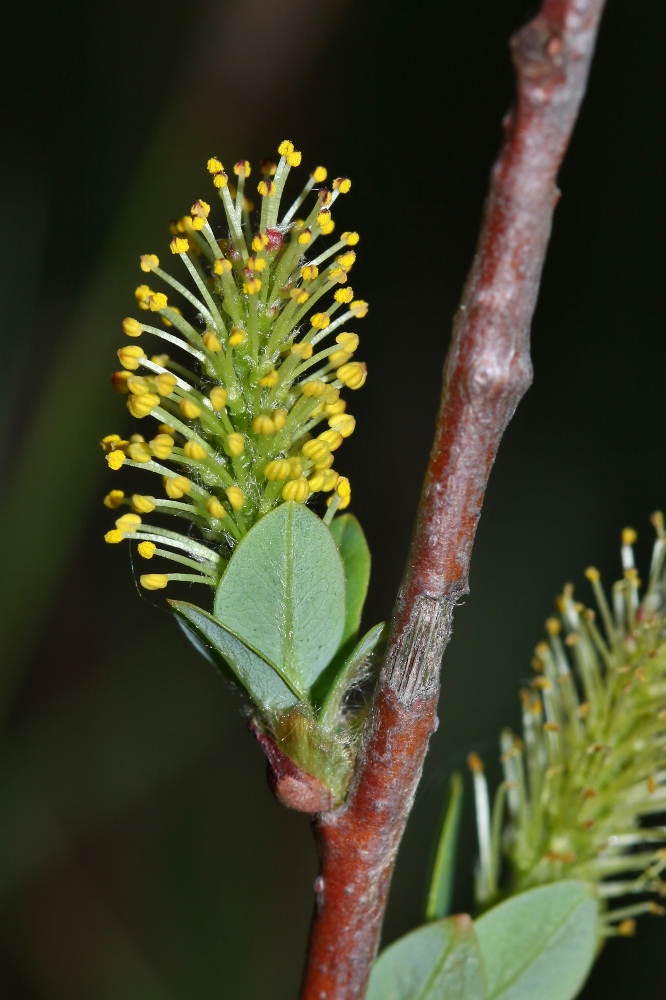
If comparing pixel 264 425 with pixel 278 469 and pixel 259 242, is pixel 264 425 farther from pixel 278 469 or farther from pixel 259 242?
pixel 259 242

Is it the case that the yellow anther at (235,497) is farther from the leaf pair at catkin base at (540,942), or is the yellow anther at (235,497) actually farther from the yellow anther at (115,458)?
the leaf pair at catkin base at (540,942)

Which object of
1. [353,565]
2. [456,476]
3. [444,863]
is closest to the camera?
[456,476]

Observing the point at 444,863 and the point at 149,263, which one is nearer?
the point at 149,263

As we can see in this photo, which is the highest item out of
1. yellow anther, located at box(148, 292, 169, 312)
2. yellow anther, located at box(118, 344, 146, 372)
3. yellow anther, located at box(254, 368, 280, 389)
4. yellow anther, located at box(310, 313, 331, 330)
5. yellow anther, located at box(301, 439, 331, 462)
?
yellow anther, located at box(310, 313, 331, 330)

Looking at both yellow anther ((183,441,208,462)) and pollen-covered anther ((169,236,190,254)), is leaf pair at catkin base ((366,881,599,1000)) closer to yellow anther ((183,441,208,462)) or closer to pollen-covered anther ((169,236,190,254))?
yellow anther ((183,441,208,462))

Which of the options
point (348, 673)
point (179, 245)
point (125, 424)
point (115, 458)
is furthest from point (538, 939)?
point (125, 424)

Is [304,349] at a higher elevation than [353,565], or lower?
higher

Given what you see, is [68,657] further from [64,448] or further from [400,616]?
[400,616]

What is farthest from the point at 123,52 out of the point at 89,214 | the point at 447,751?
the point at 447,751

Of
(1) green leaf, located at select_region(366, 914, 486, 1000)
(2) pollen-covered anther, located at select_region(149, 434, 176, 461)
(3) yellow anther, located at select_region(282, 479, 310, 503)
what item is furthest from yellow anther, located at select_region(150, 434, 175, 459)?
(1) green leaf, located at select_region(366, 914, 486, 1000)
